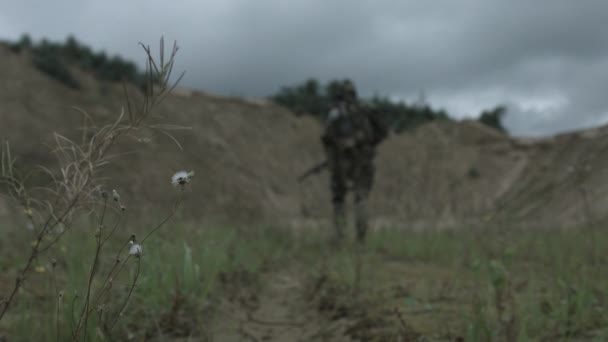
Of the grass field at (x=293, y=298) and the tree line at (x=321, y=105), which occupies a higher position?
the tree line at (x=321, y=105)

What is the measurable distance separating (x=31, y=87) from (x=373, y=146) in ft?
52.3

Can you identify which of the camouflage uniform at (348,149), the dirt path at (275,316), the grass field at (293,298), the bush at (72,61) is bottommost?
the dirt path at (275,316)

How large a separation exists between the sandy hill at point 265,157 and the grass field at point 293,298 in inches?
223

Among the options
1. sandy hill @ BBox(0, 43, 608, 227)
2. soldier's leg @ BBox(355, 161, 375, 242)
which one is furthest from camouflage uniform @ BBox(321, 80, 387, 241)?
sandy hill @ BBox(0, 43, 608, 227)

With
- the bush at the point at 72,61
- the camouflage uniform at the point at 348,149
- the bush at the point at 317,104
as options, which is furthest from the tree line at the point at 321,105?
the camouflage uniform at the point at 348,149

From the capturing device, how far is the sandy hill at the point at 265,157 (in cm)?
1717

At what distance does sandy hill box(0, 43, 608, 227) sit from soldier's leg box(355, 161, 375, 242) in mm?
2023

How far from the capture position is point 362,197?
730 centimetres

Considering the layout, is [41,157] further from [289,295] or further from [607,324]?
[607,324]

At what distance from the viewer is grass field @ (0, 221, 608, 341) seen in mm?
2045

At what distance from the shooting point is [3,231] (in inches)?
231

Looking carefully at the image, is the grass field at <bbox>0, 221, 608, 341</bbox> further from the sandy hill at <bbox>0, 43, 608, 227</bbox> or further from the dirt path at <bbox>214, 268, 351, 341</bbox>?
the sandy hill at <bbox>0, 43, 608, 227</bbox>

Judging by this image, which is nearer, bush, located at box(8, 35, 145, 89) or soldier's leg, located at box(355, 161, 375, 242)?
soldier's leg, located at box(355, 161, 375, 242)

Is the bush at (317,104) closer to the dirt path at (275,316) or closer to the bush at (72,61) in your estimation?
the bush at (72,61)
